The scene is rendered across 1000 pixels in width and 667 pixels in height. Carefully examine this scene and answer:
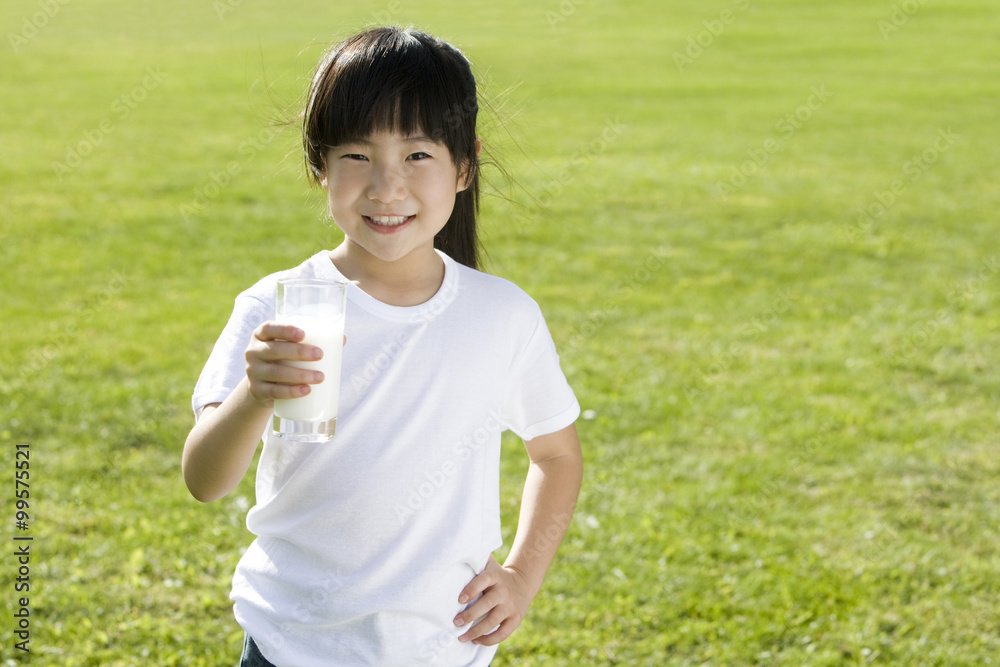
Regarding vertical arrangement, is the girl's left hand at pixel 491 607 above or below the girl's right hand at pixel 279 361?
below

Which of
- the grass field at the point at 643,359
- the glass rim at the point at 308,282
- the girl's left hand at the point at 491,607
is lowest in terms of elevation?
the grass field at the point at 643,359

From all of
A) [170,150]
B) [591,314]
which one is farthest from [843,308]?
[170,150]

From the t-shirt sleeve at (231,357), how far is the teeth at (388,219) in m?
0.26

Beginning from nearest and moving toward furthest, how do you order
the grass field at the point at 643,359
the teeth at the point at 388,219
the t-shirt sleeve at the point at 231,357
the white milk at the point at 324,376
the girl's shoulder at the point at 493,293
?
the white milk at the point at 324,376 < the t-shirt sleeve at the point at 231,357 < the teeth at the point at 388,219 < the girl's shoulder at the point at 493,293 < the grass field at the point at 643,359

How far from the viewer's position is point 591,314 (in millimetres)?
7875

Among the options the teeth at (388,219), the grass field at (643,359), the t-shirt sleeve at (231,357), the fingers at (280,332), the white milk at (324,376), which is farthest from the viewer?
the grass field at (643,359)

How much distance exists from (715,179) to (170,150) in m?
7.62

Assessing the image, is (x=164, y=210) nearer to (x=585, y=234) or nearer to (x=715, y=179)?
(x=585, y=234)

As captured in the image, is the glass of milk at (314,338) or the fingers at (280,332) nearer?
the fingers at (280,332)

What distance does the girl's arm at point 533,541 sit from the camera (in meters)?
1.99

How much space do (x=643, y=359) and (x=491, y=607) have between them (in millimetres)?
5078

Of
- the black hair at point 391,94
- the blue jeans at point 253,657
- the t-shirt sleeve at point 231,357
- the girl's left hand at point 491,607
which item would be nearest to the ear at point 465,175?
the black hair at point 391,94

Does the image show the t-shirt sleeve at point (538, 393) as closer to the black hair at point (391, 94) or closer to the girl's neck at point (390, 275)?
the girl's neck at point (390, 275)

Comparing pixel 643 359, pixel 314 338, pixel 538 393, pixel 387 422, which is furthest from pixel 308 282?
pixel 643 359
